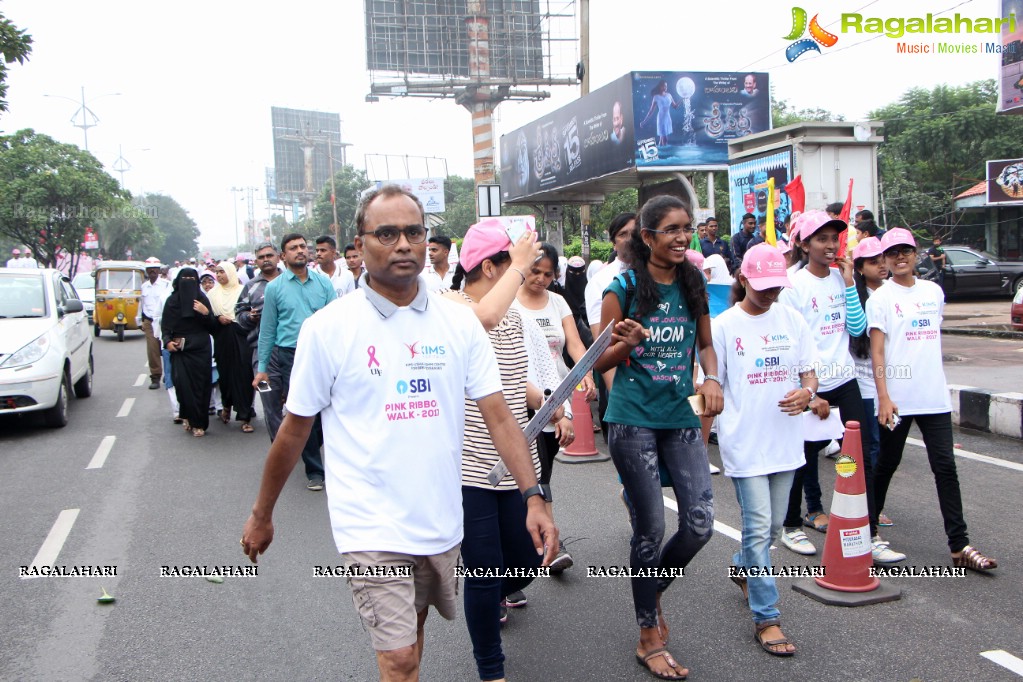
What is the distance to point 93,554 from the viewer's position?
5.70m

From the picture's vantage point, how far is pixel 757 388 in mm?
4078

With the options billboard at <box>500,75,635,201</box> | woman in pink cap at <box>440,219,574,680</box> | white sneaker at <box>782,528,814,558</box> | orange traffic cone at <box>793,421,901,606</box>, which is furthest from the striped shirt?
billboard at <box>500,75,635,201</box>

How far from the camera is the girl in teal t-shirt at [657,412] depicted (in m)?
Result: 3.75

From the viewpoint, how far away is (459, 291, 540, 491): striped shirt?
11.3 ft

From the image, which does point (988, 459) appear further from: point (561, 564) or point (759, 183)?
point (759, 183)

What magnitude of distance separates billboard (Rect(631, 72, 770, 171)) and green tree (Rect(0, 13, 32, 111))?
1296 cm

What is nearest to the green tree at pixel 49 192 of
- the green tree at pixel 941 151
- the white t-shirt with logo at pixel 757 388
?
the green tree at pixel 941 151

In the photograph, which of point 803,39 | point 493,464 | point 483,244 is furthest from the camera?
point 803,39

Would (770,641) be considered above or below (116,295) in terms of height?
below

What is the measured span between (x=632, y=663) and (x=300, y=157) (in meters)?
119

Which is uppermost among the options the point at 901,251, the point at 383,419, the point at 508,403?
the point at 901,251

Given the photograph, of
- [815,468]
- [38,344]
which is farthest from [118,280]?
[815,468]

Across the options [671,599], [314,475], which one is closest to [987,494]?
[671,599]

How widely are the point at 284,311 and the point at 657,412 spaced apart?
162 inches
